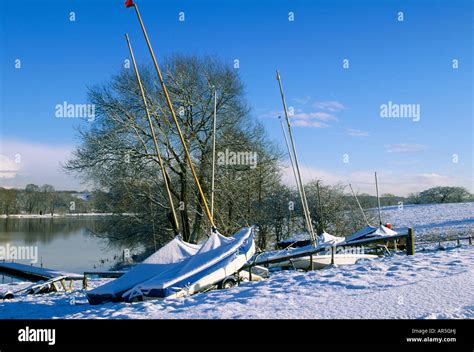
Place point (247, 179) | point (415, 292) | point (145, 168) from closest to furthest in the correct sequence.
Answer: point (415, 292), point (145, 168), point (247, 179)

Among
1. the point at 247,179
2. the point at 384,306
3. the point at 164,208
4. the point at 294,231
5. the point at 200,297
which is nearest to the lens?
the point at 384,306

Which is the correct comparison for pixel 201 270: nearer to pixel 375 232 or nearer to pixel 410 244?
pixel 410 244

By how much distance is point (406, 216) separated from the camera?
47844 mm

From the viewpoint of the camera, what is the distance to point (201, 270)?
35.0ft
